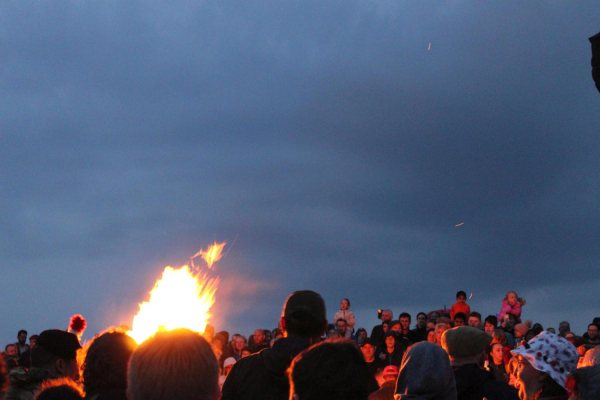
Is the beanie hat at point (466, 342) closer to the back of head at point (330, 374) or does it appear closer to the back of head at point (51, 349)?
the back of head at point (330, 374)

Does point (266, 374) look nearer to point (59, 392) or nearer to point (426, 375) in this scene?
point (426, 375)

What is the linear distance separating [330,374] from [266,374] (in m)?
1.62

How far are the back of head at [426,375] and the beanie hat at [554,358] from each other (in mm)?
560

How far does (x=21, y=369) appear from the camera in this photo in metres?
4.60

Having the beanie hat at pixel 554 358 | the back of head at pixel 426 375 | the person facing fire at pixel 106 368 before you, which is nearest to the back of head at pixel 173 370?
the person facing fire at pixel 106 368

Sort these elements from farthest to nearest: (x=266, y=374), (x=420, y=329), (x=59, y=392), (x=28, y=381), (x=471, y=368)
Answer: (x=420, y=329) → (x=471, y=368) → (x=28, y=381) → (x=266, y=374) → (x=59, y=392)

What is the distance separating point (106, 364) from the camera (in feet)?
12.4

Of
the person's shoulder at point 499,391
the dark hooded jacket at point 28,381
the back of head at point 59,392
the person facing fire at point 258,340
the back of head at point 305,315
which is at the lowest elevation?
the person's shoulder at point 499,391

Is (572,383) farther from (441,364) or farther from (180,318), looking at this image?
(180,318)

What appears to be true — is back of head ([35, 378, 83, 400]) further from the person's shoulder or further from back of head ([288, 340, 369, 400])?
the person's shoulder

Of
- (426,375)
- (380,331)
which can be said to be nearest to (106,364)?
(426,375)

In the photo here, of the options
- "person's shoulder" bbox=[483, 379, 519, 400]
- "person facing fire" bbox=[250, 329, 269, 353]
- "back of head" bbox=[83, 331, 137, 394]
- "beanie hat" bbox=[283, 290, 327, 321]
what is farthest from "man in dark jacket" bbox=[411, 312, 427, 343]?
"back of head" bbox=[83, 331, 137, 394]

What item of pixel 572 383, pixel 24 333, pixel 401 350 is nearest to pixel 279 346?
pixel 572 383

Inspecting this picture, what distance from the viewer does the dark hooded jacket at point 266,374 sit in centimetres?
391
